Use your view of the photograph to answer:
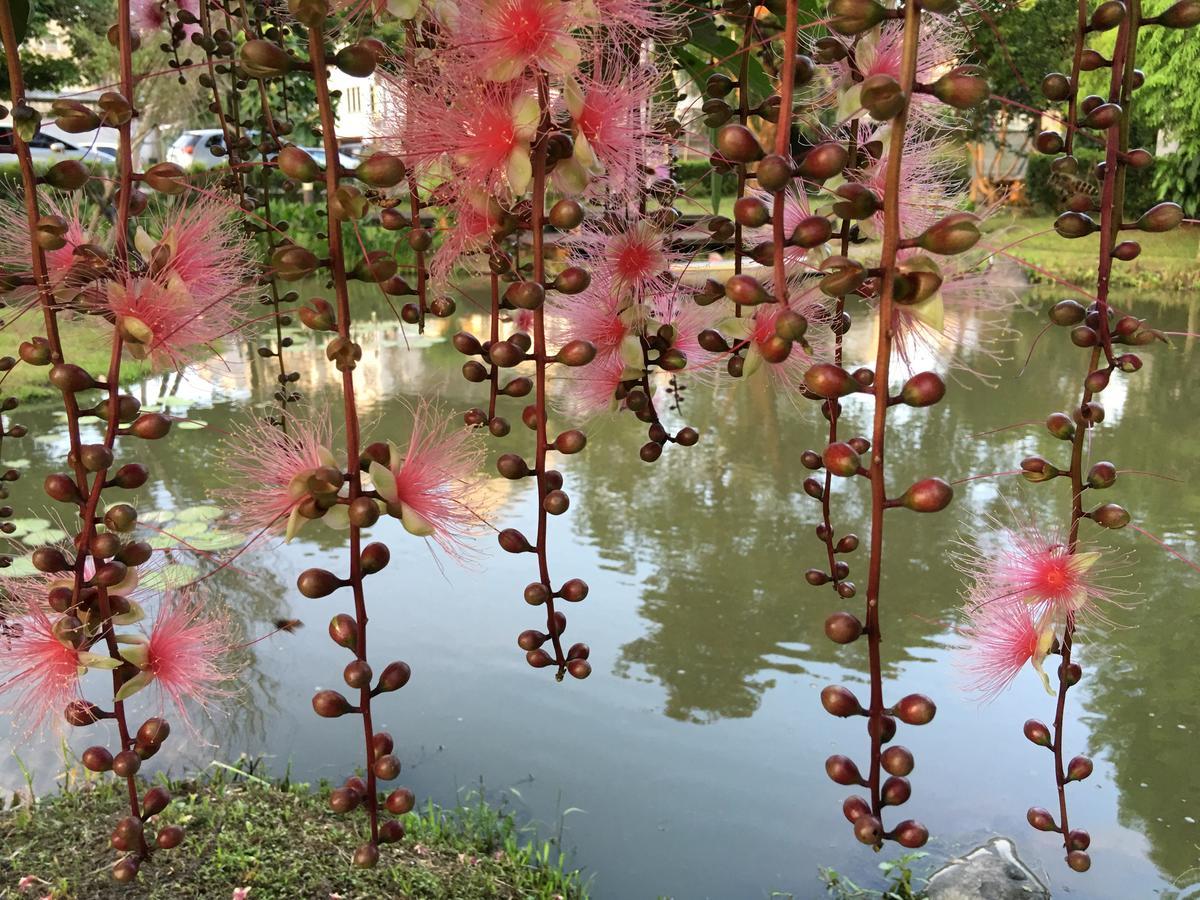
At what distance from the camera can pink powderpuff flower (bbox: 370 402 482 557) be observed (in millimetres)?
442

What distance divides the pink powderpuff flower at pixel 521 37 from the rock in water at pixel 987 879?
5.46 ft

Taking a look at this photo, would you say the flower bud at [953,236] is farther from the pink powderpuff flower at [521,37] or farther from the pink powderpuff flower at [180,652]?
the pink powderpuff flower at [180,652]

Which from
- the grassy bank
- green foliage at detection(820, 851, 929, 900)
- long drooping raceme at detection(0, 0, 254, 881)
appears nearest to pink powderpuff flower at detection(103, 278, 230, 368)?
long drooping raceme at detection(0, 0, 254, 881)

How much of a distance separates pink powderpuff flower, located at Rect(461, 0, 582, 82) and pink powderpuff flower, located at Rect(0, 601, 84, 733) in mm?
327

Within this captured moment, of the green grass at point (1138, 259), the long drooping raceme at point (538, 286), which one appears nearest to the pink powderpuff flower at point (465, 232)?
the long drooping raceme at point (538, 286)

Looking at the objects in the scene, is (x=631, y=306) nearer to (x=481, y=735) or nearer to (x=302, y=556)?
(x=481, y=735)

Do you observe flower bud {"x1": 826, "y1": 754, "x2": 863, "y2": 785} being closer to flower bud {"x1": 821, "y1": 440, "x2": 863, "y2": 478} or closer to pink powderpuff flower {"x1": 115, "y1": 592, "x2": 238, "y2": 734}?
flower bud {"x1": 821, "y1": 440, "x2": 863, "y2": 478}

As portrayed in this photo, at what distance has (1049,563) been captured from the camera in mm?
529

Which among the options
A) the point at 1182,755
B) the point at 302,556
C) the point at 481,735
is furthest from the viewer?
the point at 302,556

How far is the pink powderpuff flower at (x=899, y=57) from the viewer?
0.54 m

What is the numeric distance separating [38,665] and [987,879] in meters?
1.66

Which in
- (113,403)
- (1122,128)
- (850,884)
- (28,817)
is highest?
(1122,128)

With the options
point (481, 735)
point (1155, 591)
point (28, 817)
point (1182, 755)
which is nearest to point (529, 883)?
point (481, 735)

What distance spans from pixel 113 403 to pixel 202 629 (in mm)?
149
